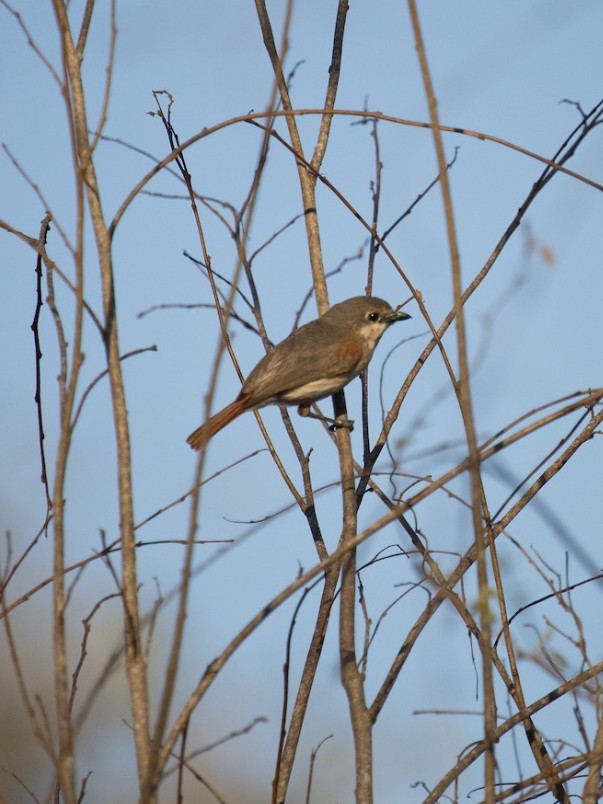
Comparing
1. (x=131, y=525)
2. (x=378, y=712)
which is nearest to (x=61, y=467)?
(x=131, y=525)

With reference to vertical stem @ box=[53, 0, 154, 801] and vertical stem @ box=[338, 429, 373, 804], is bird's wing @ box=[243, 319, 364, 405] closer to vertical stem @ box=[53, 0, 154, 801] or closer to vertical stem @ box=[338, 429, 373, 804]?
vertical stem @ box=[338, 429, 373, 804]

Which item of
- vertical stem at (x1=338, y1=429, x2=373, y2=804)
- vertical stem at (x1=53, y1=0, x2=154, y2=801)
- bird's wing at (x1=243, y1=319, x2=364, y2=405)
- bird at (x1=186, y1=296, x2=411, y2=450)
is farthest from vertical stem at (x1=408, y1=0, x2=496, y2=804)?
bird's wing at (x1=243, y1=319, x2=364, y2=405)

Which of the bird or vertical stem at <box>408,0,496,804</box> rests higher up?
A: the bird

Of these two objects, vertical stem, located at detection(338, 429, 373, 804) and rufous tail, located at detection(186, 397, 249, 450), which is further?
rufous tail, located at detection(186, 397, 249, 450)

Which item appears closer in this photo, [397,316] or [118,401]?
[118,401]

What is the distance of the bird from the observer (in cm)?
512

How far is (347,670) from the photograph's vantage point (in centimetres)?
269

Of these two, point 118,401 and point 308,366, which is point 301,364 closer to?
point 308,366

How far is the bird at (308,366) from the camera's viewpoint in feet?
16.8

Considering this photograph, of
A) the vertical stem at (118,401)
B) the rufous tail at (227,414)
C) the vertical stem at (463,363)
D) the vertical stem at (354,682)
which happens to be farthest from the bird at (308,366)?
the vertical stem at (463,363)

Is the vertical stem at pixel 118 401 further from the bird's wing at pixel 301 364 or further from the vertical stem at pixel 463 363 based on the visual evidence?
the bird's wing at pixel 301 364

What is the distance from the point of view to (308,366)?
532 centimetres

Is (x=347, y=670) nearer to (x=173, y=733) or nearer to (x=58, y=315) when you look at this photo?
(x=173, y=733)

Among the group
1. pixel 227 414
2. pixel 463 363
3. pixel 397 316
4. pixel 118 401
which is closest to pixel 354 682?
pixel 118 401
